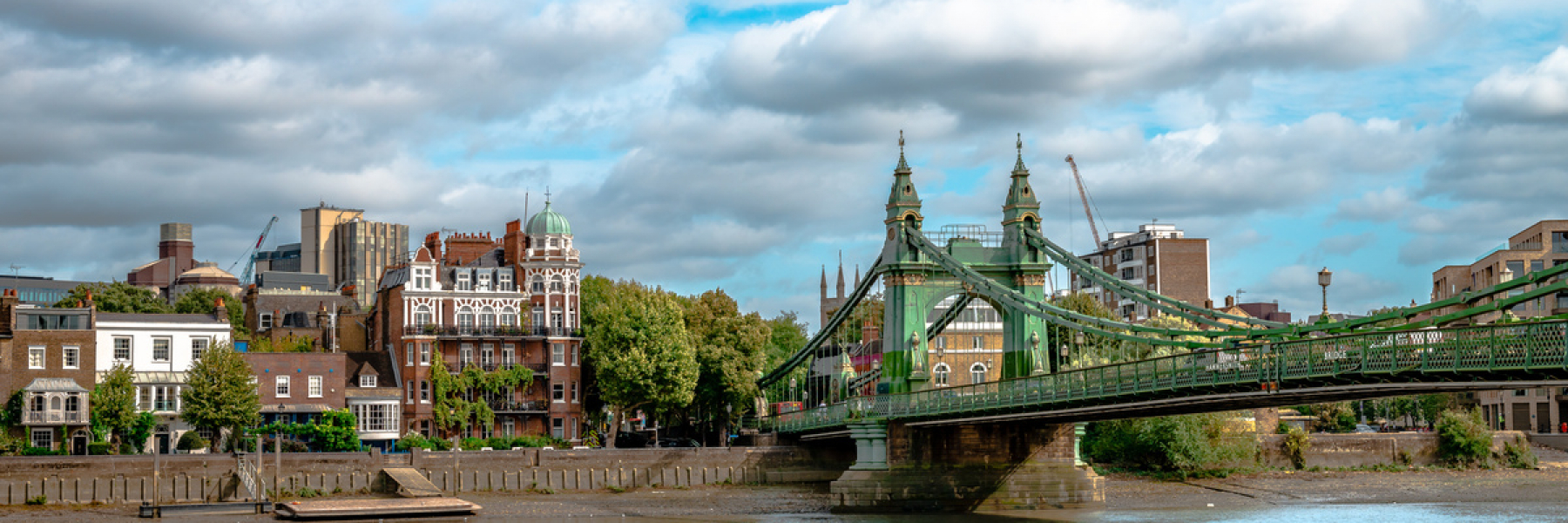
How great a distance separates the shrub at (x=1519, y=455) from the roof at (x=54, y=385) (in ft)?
228

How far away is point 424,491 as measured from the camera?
66.8 metres

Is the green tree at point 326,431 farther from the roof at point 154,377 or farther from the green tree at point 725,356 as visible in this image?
the green tree at point 725,356

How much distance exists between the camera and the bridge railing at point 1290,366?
108ft

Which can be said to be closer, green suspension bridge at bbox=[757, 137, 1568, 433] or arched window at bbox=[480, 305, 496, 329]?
green suspension bridge at bbox=[757, 137, 1568, 433]

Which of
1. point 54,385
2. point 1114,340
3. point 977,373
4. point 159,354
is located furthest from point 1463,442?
point 54,385

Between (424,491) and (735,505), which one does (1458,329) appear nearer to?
(735,505)

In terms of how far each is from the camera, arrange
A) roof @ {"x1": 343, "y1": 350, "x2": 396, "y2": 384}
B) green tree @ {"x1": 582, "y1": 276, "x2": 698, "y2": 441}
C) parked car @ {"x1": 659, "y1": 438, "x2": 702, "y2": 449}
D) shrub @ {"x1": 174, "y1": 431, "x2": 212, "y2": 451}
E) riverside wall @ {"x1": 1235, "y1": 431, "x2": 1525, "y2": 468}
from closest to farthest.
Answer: shrub @ {"x1": 174, "y1": 431, "x2": 212, "y2": 451} < riverside wall @ {"x1": 1235, "y1": 431, "x2": 1525, "y2": 468} < green tree @ {"x1": 582, "y1": 276, "x2": 698, "y2": 441} < parked car @ {"x1": 659, "y1": 438, "x2": 702, "y2": 449} < roof @ {"x1": 343, "y1": 350, "x2": 396, "y2": 384}

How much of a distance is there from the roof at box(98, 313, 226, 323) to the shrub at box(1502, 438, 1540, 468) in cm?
6540

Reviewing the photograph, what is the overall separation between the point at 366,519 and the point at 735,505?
15.1 metres

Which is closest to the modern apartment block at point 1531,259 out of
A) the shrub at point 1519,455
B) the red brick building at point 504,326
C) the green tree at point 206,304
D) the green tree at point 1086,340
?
the shrub at point 1519,455

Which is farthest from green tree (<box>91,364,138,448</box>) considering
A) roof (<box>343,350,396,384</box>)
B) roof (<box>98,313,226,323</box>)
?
roof (<box>343,350,396,384</box>)

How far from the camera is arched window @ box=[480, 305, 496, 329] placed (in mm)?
90250

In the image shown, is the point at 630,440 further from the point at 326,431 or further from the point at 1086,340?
the point at 1086,340

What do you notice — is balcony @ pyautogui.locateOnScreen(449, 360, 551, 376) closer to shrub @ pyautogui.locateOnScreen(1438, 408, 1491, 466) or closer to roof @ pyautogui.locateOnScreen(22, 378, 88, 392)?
roof @ pyautogui.locateOnScreen(22, 378, 88, 392)
